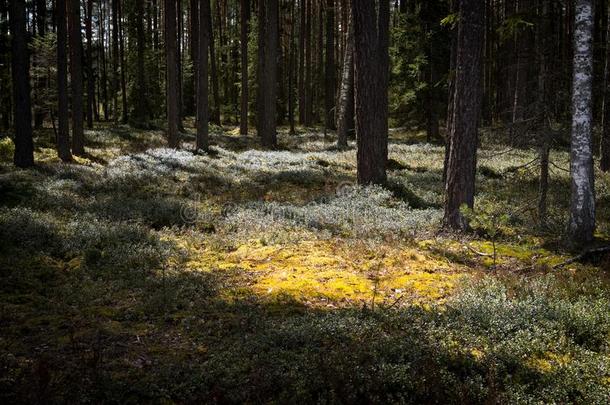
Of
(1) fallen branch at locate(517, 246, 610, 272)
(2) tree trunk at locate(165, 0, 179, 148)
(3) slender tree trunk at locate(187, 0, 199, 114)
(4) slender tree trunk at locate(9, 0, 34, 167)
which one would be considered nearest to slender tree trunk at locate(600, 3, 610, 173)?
(1) fallen branch at locate(517, 246, 610, 272)

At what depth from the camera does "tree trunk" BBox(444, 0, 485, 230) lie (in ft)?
33.3

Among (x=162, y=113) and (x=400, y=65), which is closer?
(x=400, y=65)

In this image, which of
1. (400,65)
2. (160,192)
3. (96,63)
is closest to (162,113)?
(96,63)

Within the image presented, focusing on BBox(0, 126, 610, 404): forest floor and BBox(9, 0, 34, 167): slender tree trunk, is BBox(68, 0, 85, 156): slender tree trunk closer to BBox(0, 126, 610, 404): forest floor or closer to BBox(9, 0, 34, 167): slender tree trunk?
BBox(9, 0, 34, 167): slender tree trunk

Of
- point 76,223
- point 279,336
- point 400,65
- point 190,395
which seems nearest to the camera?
point 190,395

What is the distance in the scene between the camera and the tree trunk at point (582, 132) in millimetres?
8867

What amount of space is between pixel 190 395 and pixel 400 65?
2840 cm

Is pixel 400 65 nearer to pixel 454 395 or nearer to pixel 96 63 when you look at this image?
pixel 454 395

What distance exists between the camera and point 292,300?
7293 millimetres

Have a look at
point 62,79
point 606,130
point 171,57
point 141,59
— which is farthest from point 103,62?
point 606,130

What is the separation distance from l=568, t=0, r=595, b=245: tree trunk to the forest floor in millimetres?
584

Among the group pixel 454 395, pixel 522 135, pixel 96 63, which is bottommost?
pixel 454 395

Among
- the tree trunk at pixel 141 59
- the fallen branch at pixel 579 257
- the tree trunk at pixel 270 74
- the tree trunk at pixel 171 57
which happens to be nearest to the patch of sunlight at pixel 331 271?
the fallen branch at pixel 579 257

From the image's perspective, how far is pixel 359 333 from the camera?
228 inches
